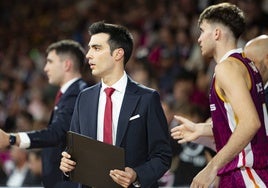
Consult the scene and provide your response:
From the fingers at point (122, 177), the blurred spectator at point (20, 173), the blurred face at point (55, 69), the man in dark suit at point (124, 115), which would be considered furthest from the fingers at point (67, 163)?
the blurred spectator at point (20, 173)

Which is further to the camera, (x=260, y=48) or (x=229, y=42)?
(x=260, y=48)

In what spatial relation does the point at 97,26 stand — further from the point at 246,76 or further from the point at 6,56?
the point at 6,56

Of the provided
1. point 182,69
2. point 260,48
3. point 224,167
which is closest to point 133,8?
point 182,69

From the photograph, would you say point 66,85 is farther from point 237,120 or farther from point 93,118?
point 237,120

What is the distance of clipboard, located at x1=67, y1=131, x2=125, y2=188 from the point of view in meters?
4.43

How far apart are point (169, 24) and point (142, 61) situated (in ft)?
8.45

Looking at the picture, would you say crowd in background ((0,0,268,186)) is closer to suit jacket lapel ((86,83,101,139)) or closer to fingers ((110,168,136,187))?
suit jacket lapel ((86,83,101,139))

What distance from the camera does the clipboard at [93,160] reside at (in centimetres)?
443

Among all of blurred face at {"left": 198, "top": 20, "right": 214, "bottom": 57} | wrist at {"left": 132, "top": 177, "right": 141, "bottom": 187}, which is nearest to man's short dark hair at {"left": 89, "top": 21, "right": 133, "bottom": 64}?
blurred face at {"left": 198, "top": 20, "right": 214, "bottom": 57}

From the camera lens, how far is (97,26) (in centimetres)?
509

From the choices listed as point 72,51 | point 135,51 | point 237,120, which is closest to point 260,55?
point 237,120

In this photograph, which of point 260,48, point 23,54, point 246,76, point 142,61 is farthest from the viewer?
point 23,54

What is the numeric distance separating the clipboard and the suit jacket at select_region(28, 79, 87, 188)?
94cm

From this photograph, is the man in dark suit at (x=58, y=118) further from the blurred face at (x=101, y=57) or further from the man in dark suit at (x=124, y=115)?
the blurred face at (x=101, y=57)
